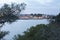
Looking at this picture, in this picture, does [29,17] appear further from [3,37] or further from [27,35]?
[27,35]

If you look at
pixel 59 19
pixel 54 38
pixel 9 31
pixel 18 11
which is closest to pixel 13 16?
pixel 18 11

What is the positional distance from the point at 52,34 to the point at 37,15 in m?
11.0

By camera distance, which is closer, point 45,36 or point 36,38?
point 45,36

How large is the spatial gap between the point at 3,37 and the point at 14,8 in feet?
9.44

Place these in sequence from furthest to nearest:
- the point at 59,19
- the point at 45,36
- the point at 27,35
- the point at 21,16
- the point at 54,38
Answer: the point at 21,16, the point at 59,19, the point at 27,35, the point at 45,36, the point at 54,38

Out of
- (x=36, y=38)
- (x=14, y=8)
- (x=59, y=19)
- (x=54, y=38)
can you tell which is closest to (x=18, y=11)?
(x=14, y=8)

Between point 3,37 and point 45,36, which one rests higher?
point 45,36

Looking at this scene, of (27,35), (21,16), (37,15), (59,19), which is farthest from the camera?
(37,15)

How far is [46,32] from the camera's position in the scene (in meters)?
8.54

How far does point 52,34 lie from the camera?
8.10 m

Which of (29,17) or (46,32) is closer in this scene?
(46,32)

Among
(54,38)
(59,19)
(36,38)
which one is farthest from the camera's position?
(59,19)

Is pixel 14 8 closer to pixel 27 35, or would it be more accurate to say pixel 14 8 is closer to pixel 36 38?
pixel 27 35

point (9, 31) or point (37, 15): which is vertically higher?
point (37, 15)
